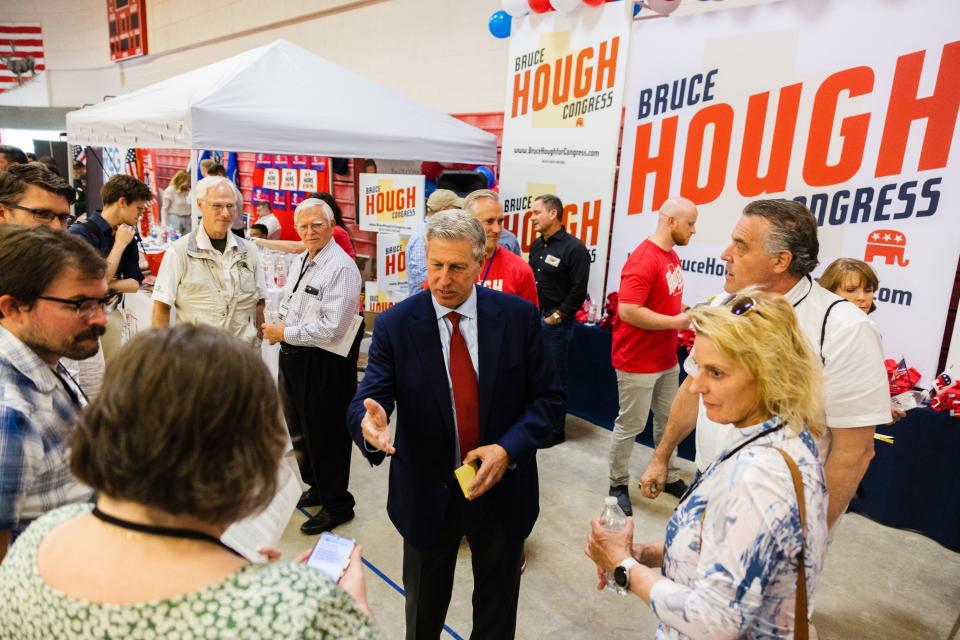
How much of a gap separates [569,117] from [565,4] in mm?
809

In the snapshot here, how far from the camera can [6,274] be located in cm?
133

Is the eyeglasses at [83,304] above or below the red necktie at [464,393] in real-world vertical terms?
above

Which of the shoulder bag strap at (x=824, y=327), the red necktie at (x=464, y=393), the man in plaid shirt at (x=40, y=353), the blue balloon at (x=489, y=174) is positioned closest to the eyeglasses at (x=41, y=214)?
the man in plaid shirt at (x=40, y=353)

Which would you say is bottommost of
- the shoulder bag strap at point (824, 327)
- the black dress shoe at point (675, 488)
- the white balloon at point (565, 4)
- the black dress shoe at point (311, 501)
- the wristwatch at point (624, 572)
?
the black dress shoe at point (311, 501)

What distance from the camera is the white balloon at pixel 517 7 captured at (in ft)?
15.8

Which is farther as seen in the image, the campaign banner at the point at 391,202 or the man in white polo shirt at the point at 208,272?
the campaign banner at the point at 391,202

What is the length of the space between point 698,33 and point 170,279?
364 centimetres

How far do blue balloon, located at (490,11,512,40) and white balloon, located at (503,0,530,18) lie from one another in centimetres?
32

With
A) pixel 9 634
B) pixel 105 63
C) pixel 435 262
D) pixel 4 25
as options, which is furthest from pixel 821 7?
pixel 4 25

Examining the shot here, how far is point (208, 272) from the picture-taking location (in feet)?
10.3

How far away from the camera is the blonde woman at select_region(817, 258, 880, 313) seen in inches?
120

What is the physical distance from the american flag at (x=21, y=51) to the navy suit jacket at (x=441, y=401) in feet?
56.0

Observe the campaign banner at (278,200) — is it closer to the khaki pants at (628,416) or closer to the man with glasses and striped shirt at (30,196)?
the man with glasses and striped shirt at (30,196)

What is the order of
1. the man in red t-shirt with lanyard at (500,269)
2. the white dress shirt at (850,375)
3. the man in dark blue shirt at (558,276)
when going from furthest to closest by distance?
the man in dark blue shirt at (558,276) → the man in red t-shirt with lanyard at (500,269) → the white dress shirt at (850,375)
